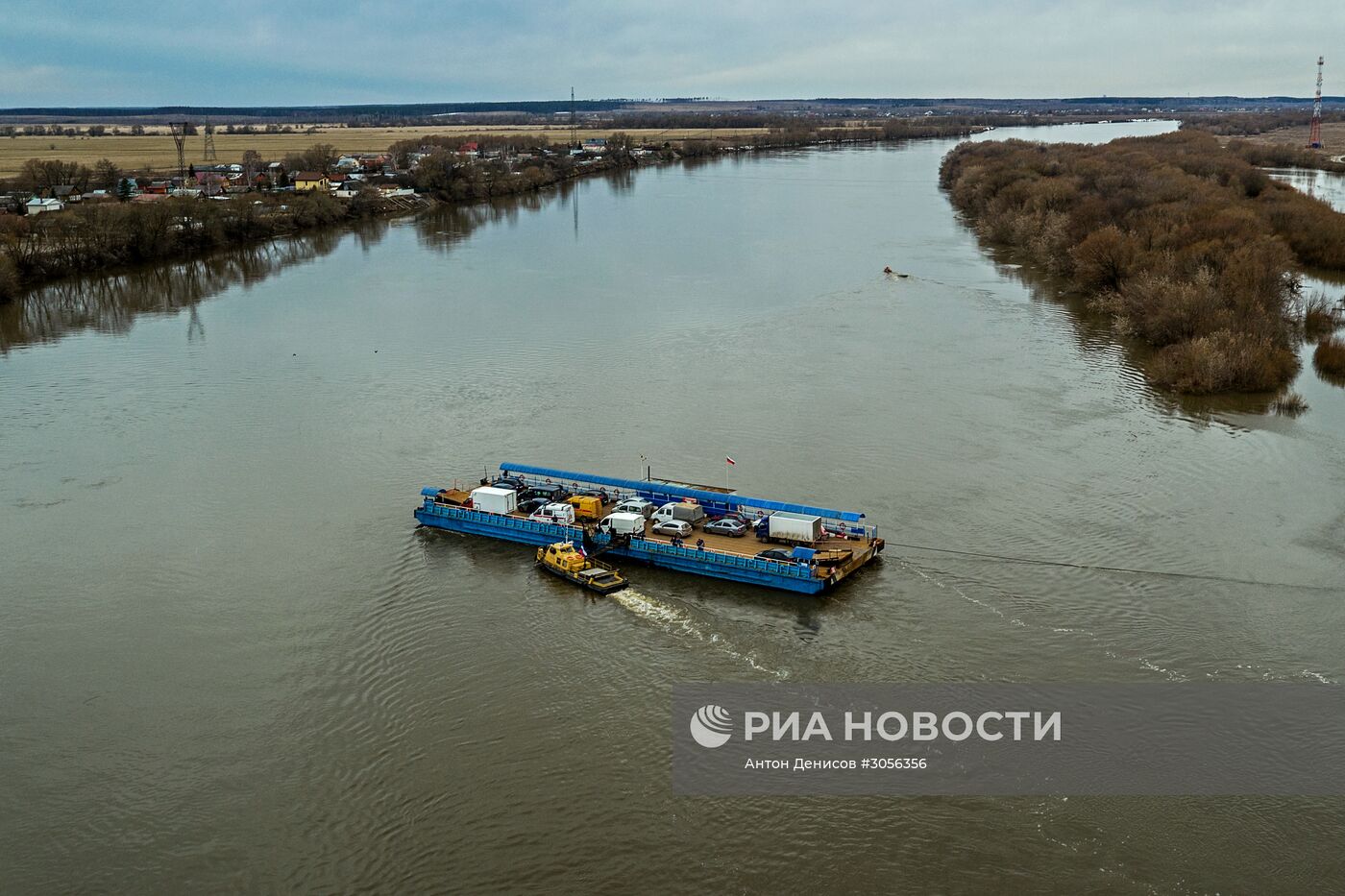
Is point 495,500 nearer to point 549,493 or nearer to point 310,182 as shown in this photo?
point 549,493

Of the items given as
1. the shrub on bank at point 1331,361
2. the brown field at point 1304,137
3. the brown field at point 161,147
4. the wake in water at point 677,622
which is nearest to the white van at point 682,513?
the wake in water at point 677,622

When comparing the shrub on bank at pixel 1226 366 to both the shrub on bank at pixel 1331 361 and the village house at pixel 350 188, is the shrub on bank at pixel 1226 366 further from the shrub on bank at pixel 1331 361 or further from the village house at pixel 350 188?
the village house at pixel 350 188

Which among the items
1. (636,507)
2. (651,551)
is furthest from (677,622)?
(636,507)

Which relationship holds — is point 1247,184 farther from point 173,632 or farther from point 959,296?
point 173,632

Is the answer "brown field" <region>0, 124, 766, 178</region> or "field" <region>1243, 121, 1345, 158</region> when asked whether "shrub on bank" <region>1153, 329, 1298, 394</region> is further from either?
"brown field" <region>0, 124, 766, 178</region>

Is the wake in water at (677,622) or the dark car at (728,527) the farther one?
the dark car at (728,527)
